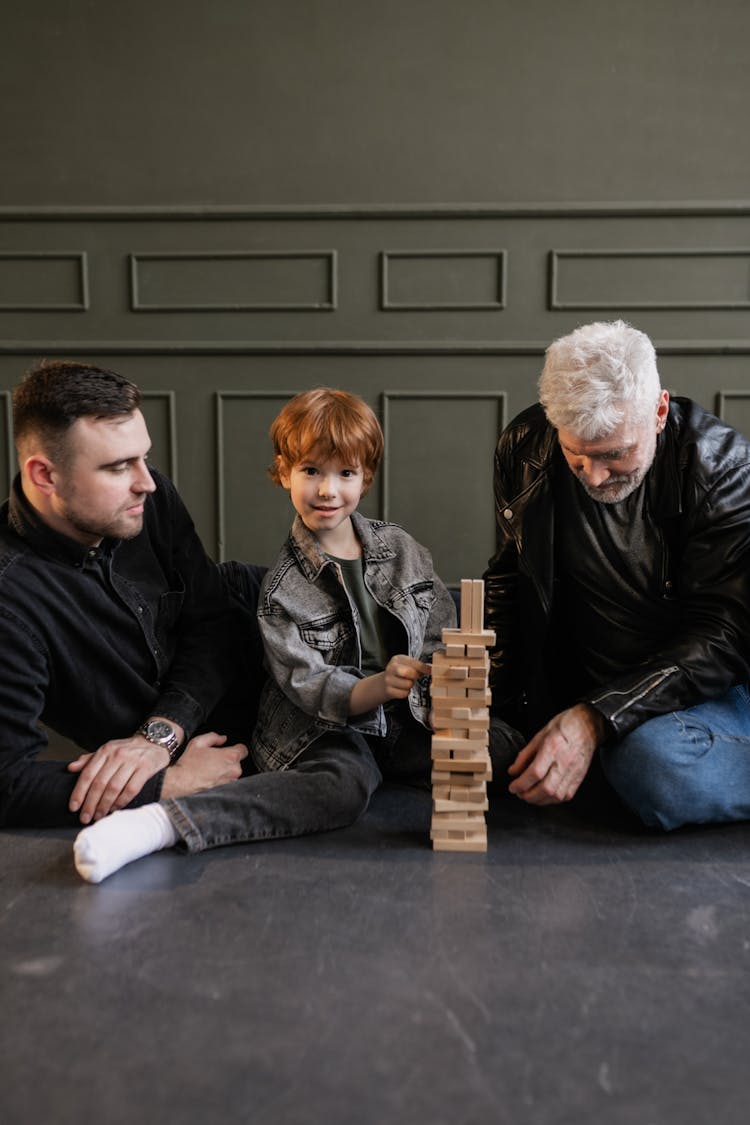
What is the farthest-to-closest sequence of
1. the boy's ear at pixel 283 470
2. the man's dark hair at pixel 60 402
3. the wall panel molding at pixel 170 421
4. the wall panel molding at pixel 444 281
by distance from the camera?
the wall panel molding at pixel 170 421
the wall panel molding at pixel 444 281
the boy's ear at pixel 283 470
the man's dark hair at pixel 60 402

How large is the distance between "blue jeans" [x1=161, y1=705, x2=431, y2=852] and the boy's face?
485mm

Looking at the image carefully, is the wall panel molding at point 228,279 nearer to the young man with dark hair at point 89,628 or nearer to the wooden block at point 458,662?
Answer: the young man with dark hair at point 89,628

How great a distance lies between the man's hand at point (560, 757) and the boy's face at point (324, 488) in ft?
2.18

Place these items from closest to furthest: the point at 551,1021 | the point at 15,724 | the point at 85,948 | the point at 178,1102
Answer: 1. the point at 178,1102
2. the point at 551,1021
3. the point at 85,948
4. the point at 15,724

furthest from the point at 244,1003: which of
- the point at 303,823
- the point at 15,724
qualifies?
the point at 15,724

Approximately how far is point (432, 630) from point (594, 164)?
7.37 feet

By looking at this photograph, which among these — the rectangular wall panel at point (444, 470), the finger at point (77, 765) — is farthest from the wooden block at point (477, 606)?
the rectangular wall panel at point (444, 470)

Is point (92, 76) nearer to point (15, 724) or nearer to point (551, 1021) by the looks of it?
point (15, 724)

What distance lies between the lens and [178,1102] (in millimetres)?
1291

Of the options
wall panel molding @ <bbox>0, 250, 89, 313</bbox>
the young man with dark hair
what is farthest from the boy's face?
wall panel molding @ <bbox>0, 250, 89, 313</bbox>

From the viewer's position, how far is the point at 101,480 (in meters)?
2.14

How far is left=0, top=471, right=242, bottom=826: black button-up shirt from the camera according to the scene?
213 cm

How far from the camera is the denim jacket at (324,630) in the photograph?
2.21 meters

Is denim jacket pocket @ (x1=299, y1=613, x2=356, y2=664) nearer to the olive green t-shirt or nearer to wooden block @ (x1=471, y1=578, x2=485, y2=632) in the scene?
the olive green t-shirt
